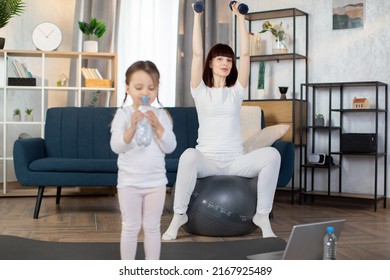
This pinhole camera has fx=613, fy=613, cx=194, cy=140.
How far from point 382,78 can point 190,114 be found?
2744mm

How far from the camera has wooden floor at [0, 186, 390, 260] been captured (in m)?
3.41

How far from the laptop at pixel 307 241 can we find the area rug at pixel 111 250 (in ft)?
1.92

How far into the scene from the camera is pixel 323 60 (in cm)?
573

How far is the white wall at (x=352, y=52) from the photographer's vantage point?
539 centimetres

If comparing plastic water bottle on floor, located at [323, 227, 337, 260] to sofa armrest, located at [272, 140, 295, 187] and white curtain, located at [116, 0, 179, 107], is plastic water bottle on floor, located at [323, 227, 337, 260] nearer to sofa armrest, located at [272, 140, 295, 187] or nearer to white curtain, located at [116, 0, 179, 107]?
sofa armrest, located at [272, 140, 295, 187]

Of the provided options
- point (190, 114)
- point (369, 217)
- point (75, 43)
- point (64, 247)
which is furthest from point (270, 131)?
point (75, 43)

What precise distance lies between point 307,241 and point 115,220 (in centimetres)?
264

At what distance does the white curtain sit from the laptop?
4921mm

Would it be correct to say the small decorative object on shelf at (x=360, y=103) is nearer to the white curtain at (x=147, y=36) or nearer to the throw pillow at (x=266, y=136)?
the throw pillow at (x=266, y=136)

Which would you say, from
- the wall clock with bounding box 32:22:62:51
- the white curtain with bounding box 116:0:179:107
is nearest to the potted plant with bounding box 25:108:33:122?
the wall clock with bounding box 32:22:62:51

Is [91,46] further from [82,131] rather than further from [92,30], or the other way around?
[82,131]

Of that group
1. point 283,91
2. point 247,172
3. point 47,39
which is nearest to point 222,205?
point 247,172

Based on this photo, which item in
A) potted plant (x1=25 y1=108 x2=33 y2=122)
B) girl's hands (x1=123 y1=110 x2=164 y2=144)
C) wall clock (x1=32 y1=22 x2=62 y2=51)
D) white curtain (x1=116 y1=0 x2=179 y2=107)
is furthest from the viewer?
white curtain (x1=116 y1=0 x2=179 y2=107)

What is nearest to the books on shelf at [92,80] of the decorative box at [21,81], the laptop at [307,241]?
the decorative box at [21,81]
